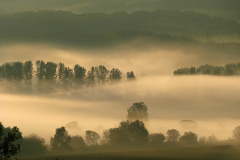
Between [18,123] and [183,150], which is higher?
[18,123]

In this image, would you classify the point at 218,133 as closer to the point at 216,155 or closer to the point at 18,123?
the point at 216,155

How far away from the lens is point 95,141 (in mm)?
133000

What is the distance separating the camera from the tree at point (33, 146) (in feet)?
359

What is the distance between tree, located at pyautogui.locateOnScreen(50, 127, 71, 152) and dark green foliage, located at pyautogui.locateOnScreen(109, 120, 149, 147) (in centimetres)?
1559

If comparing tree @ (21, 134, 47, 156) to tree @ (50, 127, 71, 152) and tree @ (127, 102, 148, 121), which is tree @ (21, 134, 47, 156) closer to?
tree @ (50, 127, 71, 152)

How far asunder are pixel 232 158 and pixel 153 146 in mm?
Answer: 35970

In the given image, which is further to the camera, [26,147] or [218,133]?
[218,133]

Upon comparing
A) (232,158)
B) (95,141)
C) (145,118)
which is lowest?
(232,158)

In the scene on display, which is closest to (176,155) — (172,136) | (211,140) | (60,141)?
(172,136)

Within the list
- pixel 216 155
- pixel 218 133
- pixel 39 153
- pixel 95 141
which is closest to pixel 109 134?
pixel 95 141

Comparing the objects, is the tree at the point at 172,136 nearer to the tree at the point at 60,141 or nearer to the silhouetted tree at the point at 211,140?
the silhouetted tree at the point at 211,140

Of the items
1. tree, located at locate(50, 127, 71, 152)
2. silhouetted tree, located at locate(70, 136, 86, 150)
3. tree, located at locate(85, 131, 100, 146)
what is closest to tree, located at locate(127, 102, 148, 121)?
tree, located at locate(85, 131, 100, 146)

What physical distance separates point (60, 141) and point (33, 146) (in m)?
12.4

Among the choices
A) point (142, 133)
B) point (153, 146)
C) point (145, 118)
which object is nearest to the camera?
point (153, 146)
